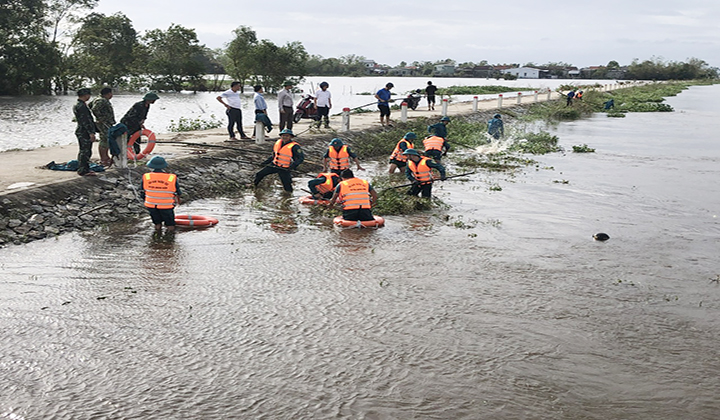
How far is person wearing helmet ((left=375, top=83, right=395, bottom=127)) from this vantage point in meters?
24.9

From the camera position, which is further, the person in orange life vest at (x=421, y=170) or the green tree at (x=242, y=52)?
the green tree at (x=242, y=52)

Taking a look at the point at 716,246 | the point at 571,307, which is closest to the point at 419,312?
the point at 571,307

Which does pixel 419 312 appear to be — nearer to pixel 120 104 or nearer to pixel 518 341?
pixel 518 341

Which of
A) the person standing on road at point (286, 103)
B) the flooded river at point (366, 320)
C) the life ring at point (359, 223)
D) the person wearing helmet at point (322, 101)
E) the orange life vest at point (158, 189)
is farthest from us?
the person wearing helmet at point (322, 101)

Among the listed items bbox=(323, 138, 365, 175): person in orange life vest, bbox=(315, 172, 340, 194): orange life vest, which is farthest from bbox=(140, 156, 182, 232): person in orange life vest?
bbox=(323, 138, 365, 175): person in orange life vest

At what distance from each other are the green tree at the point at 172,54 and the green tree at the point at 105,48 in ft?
7.06

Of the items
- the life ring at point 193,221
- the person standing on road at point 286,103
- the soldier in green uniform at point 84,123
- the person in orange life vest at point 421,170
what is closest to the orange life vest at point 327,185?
the person in orange life vest at point 421,170

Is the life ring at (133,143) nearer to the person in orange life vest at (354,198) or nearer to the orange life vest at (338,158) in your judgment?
the orange life vest at (338,158)

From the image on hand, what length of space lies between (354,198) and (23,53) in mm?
47824

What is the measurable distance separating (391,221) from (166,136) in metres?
10.7

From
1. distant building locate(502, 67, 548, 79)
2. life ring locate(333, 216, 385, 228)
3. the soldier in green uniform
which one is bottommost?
life ring locate(333, 216, 385, 228)

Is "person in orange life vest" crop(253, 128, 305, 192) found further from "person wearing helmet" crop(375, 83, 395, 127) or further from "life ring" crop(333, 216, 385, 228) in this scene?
"person wearing helmet" crop(375, 83, 395, 127)

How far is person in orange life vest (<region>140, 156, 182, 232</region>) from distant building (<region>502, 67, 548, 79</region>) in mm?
172331

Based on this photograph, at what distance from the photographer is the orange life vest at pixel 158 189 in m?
11.1
